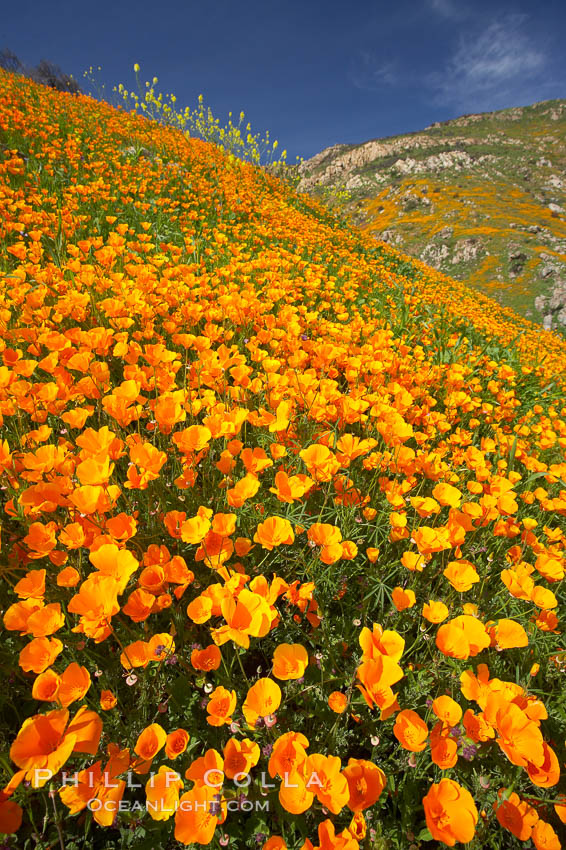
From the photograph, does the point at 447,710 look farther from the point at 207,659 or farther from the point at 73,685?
the point at 73,685

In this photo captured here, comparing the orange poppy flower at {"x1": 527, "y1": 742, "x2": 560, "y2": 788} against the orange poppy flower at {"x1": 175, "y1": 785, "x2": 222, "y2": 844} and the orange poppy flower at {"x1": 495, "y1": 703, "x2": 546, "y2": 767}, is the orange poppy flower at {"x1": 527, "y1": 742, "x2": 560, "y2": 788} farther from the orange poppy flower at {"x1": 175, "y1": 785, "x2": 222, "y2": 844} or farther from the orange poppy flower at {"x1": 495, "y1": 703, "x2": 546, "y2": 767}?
the orange poppy flower at {"x1": 175, "y1": 785, "x2": 222, "y2": 844}

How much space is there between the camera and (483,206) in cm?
2794

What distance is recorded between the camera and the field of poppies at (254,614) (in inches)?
42.1

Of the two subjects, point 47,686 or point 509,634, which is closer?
point 47,686

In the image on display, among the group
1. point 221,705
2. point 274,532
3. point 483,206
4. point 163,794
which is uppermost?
point 483,206

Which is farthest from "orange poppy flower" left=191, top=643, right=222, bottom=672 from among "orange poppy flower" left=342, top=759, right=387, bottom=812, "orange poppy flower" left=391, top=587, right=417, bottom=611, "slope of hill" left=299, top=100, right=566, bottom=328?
"slope of hill" left=299, top=100, right=566, bottom=328

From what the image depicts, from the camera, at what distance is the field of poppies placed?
1.07 m

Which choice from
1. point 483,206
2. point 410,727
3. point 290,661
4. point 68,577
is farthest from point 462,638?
point 483,206

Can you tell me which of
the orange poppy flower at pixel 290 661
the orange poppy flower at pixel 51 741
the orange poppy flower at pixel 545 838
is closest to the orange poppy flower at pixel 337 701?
the orange poppy flower at pixel 290 661

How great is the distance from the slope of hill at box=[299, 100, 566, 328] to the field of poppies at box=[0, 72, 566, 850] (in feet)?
48.9

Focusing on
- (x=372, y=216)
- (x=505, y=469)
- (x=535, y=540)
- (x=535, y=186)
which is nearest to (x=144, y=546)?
(x=535, y=540)

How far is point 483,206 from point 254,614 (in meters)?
34.7

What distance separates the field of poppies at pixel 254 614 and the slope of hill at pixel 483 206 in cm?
1489

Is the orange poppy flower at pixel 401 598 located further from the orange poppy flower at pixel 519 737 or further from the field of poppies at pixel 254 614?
the orange poppy flower at pixel 519 737
